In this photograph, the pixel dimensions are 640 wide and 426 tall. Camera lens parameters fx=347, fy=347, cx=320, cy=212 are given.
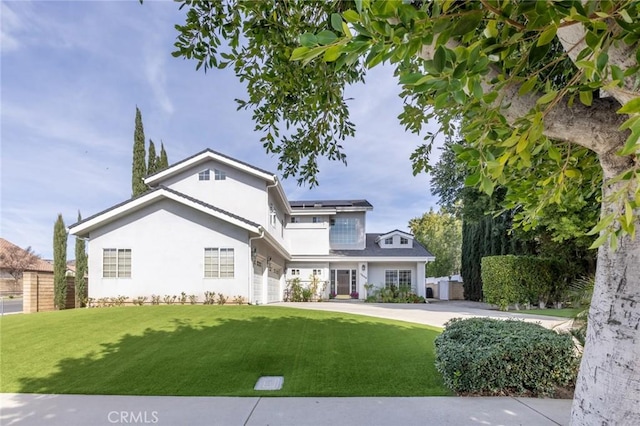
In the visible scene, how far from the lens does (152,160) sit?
25234 mm

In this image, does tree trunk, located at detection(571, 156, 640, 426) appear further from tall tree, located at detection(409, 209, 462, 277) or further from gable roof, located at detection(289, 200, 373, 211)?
tall tree, located at detection(409, 209, 462, 277)

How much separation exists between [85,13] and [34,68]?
3.30m

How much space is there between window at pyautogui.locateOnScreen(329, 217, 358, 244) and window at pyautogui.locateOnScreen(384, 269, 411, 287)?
3281 mm

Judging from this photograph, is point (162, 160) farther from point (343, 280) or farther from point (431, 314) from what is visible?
point (431, 314)

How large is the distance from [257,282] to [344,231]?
10.4 meters

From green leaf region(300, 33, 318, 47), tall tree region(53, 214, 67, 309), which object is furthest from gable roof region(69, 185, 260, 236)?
green leaf region(300, 33, 318, 47)

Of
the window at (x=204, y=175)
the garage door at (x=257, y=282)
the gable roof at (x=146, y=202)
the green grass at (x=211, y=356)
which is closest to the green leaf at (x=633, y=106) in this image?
the green grass at (x=211, y=356)

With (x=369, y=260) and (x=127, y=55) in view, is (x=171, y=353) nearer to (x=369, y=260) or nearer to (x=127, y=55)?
(x=127, y=55)

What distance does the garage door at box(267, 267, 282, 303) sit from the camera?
18878 millimetres

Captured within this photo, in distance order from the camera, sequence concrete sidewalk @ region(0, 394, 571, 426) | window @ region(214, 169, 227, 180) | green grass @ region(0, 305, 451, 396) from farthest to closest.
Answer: window @ region(214, 169, 227, 180)
green grass @ region(0, 305, 451, 396)
concrete sidewalk @ region(0, 394, 571, 426)

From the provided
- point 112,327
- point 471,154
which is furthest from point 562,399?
point 112,327

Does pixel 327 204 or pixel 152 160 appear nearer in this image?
pixel 152 160
